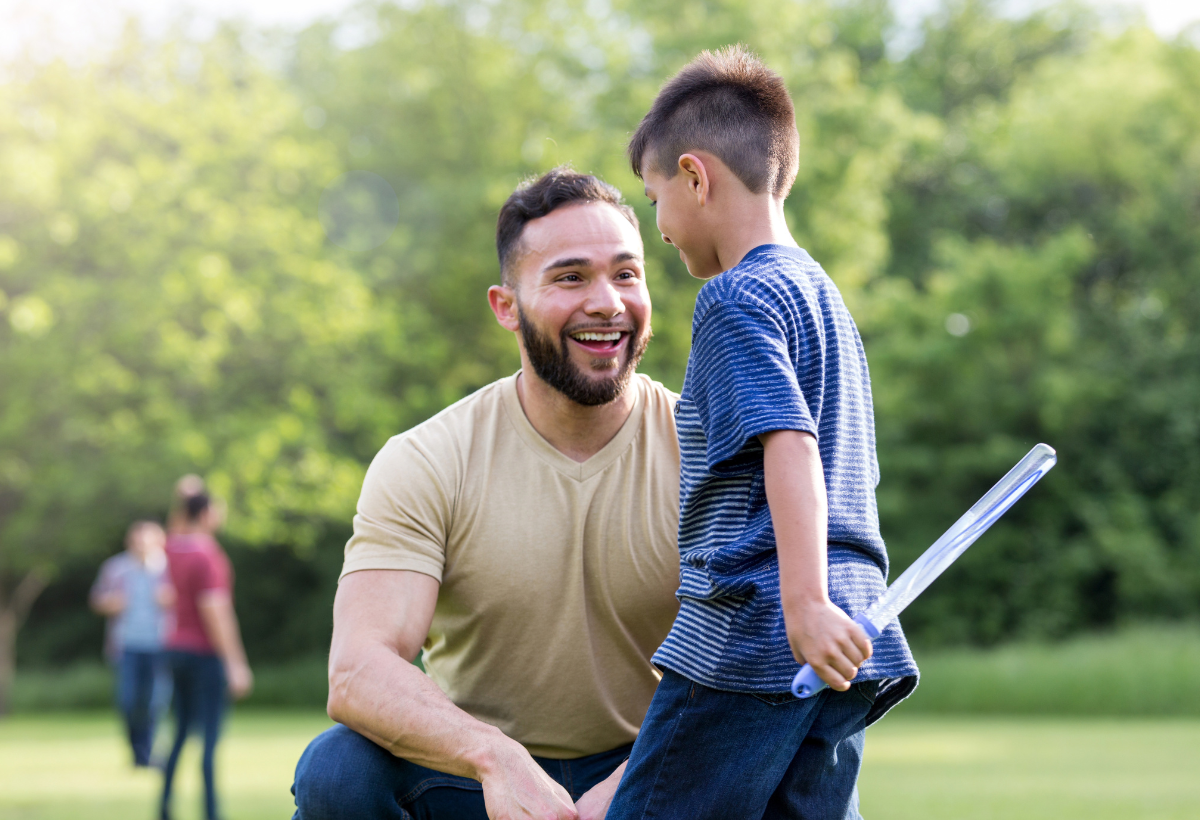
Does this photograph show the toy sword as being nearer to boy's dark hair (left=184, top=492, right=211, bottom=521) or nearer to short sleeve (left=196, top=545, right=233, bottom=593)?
short sleeve (left=196, top=545, right=233, bottom=593)

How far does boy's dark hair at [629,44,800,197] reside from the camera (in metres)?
2.49

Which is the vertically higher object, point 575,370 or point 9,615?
point 575,370

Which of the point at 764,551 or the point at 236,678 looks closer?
the point at 764,551

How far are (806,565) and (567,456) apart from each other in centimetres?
109

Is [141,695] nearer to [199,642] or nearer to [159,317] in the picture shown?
[199,642]

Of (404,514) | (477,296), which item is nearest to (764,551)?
(404,514)

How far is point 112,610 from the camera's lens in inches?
481

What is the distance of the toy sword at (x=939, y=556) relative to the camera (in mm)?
2125

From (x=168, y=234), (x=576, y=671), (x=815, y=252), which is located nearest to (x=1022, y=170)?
(x=815, y=252)

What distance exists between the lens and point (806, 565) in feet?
6.82

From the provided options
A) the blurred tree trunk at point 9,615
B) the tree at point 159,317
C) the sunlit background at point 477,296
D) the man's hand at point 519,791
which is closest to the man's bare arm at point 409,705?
the man's hand at point 519,791

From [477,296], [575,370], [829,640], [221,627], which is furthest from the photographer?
[477,296]

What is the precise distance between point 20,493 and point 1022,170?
19.2m

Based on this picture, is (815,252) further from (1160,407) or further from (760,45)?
(1160,407)
